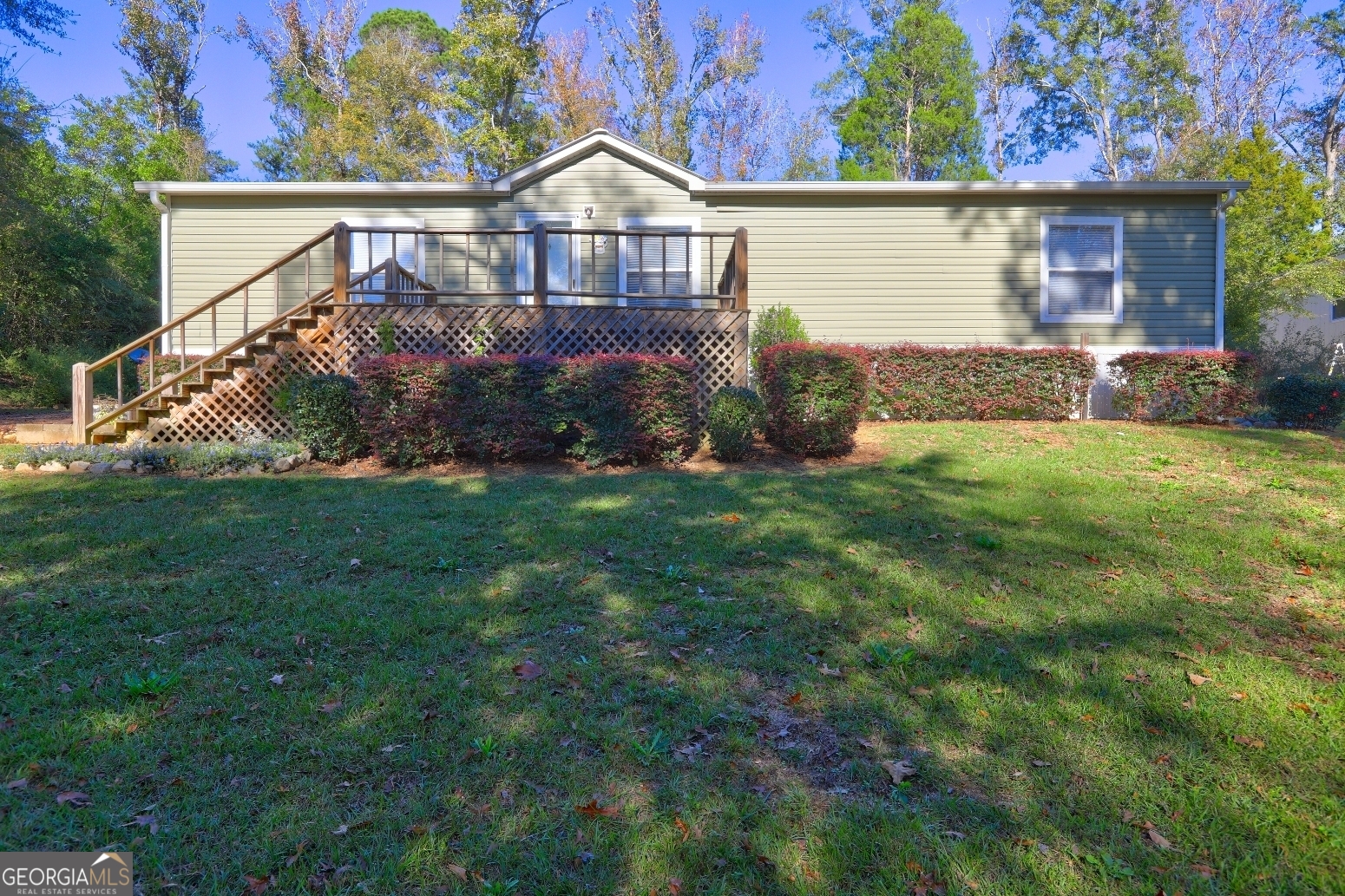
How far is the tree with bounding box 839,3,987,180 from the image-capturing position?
28.1 meters

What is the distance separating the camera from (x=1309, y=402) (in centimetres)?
966

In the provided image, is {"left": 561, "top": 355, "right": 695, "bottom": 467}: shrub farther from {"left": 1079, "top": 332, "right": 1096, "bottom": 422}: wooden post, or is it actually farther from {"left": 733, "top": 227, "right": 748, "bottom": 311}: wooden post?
{"left": 1079, "top": 332, "right": 1096, "bottom": 422}: wooden post

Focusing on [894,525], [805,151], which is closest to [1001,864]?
[894,525]

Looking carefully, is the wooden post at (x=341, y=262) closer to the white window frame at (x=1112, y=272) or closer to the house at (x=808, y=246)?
the house at (x=808, y=246)

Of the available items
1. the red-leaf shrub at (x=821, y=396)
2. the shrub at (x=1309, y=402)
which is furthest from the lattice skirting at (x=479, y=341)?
the shrub at (x=1309, y=402)

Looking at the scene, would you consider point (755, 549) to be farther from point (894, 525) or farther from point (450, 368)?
point (450, 368)

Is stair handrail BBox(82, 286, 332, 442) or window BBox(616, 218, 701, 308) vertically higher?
window BBox(616, 218, 701, 308)

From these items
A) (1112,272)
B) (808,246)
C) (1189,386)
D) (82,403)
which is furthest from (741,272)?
(82,403)

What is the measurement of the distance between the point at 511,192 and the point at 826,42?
2382 centimetres

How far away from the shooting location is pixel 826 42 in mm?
30609

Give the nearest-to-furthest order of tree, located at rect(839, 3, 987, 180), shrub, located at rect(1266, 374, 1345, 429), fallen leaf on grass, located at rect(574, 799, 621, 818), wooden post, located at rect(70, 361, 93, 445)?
fallen leaf on grass, located at rect(574, 799, 621, 818)
wooden post, located at rect(70, 361, 93, 445)
shrub, located at rect(1266, 374, 1345, 429)
tree, located at rect(839, 3, 987, 180)

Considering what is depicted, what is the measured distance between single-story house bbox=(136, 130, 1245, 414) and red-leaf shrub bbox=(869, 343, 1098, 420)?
139 cm

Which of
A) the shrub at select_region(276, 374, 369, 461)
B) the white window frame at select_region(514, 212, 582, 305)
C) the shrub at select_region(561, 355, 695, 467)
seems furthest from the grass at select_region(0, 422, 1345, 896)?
the white window frame at select_region(514, 212, 582, 305)

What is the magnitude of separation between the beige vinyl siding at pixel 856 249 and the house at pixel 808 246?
3 centimetres
